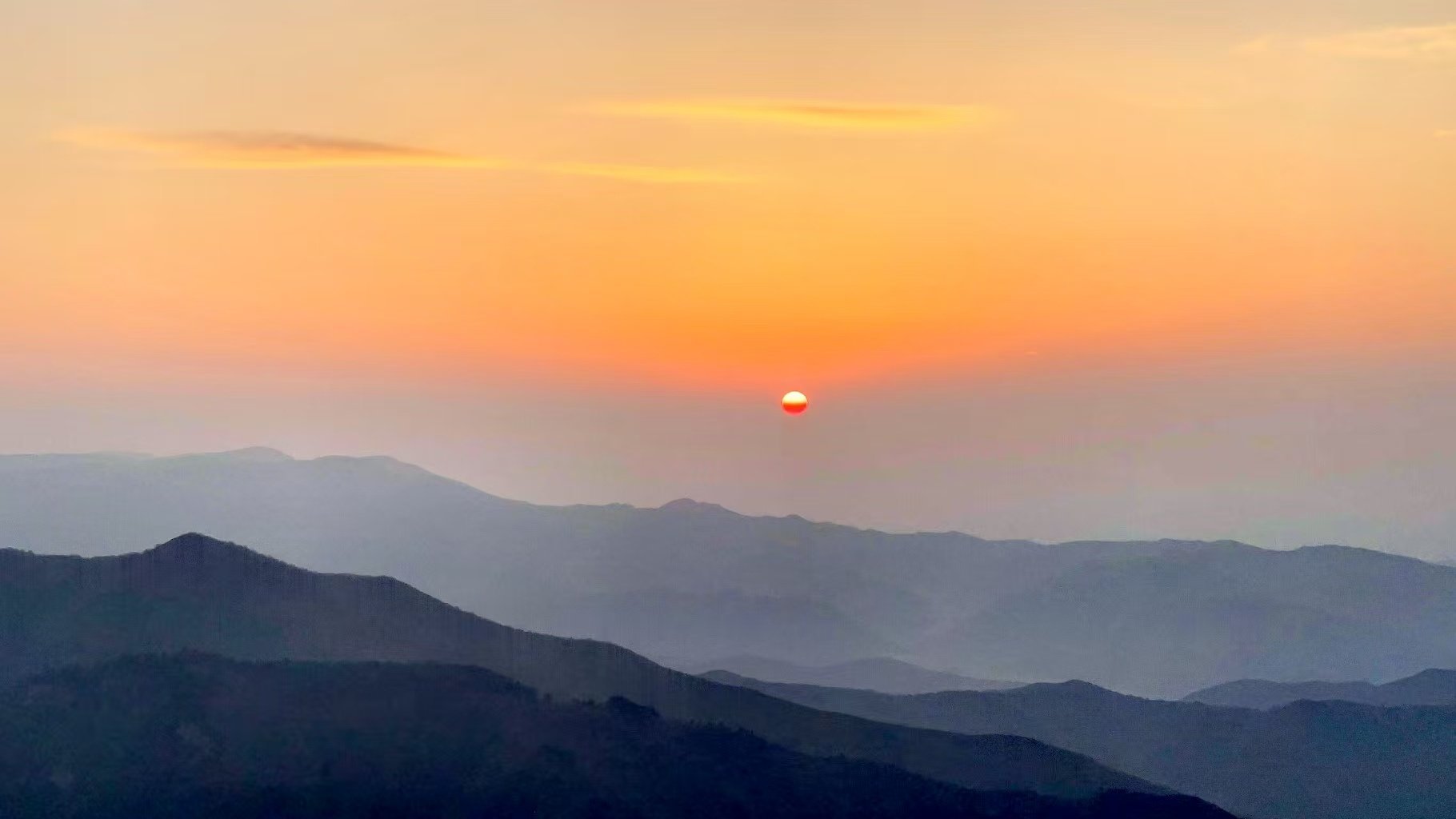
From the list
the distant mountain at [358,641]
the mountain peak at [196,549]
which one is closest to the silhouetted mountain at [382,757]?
the distant mountain at [358,641]

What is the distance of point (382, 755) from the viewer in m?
129

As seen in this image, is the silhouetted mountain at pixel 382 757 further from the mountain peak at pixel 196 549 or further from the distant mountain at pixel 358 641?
the mountain peak at pixel 196 549

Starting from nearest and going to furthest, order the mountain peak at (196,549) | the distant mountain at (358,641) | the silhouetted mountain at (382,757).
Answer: the silhouetted mountain at (382,757) < the distant mountain at (358,641) < the mountain peak at (196,549)

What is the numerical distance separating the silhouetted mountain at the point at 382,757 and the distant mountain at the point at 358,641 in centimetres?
342

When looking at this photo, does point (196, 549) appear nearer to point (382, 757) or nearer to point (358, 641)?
point (358, 641)

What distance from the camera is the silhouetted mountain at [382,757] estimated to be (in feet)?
399

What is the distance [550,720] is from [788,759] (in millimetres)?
22720

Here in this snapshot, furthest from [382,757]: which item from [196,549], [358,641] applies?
[196,549]

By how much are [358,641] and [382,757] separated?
73.1 feet

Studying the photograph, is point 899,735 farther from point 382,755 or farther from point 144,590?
point 144,590

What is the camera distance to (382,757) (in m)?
129

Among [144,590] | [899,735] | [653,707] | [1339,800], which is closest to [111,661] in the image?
[144,590]

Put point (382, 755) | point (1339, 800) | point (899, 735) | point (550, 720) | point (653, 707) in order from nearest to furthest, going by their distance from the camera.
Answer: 1. point (382, 755)
2. point (550, 720)
3. point (653, 707)
4. point (899, 735)
5. point (1339, 800)

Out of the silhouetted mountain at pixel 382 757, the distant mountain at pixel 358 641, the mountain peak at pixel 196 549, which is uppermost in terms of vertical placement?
the mountain peak at pixel 196 549
